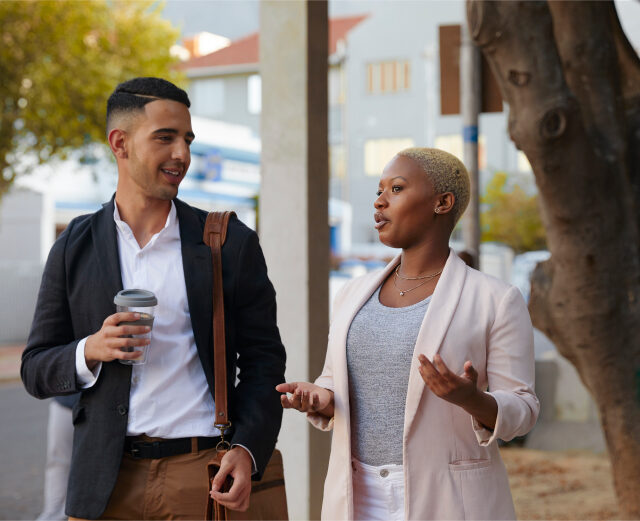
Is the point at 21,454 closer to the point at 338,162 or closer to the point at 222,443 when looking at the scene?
the point at 222,443

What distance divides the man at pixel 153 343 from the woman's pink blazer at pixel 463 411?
0.41 m

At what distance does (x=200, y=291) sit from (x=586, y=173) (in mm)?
3141

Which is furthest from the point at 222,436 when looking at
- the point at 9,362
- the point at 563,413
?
the point at 9,362

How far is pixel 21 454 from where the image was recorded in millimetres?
9719

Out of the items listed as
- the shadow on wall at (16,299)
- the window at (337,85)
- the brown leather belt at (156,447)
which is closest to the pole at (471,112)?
the brown leather belt at (156,447)

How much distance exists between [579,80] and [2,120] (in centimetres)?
1524

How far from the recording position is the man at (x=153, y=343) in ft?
8.41

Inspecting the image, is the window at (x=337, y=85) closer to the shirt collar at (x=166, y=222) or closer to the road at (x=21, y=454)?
the road at (x=21, y=454)

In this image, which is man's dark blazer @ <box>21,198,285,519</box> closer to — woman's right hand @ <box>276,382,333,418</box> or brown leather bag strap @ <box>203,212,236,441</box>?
brown leather bag strap @ <box>203,212,236,441</box>

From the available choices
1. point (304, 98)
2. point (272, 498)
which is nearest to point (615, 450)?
point (304, 98)

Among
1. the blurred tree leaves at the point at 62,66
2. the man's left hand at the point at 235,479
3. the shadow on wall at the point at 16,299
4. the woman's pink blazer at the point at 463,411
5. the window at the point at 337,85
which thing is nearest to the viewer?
the woman's pink blazer at the point at 463,411

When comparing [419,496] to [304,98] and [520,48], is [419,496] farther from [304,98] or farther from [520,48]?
[520,48]

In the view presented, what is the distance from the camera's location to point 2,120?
59.6ft

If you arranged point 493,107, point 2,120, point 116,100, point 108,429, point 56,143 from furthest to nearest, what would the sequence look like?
point 56,143 → point 2,120 → point 493,107 → point 116,100 → point 108,429
